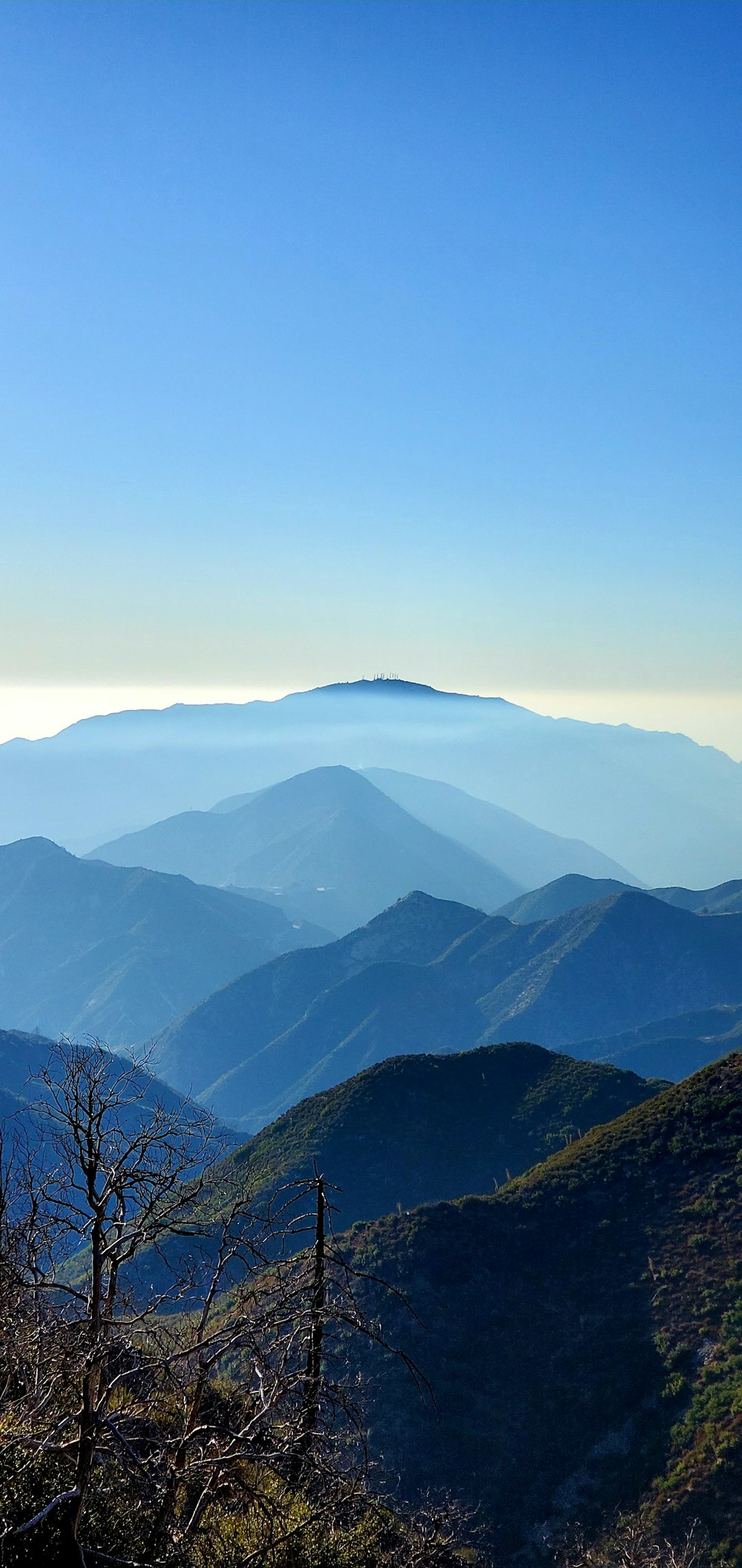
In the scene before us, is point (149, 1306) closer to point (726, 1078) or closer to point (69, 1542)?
point (69, 1542)

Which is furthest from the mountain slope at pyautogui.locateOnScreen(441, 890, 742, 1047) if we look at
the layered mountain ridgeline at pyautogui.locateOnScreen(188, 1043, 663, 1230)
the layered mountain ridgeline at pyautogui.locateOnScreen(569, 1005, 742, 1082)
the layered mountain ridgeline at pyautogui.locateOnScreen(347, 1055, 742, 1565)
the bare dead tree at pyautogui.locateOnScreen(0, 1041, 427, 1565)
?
the bare dead tree at pyautogui.locateOnScreen(0, 1041, 427, 1565)

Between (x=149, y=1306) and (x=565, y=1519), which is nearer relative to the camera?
(x=149, y=1306)

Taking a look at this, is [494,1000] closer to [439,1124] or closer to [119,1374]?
[439,1124]

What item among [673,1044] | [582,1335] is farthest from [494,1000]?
[582,1335]

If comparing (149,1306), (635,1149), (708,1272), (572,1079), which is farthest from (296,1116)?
(149,1306)

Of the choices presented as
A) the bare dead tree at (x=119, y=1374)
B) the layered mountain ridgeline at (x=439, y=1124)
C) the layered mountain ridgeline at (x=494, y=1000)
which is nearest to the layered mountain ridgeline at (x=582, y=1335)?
the layered mountain ridgeline at (x=439, y=1124)
